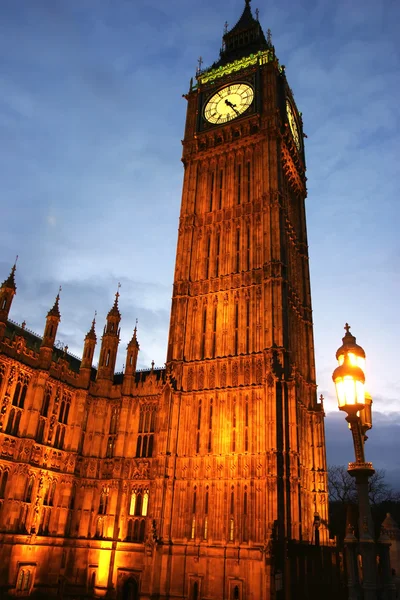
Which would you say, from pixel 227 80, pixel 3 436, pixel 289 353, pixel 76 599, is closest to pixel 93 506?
pixel 76 599

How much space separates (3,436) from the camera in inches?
1346

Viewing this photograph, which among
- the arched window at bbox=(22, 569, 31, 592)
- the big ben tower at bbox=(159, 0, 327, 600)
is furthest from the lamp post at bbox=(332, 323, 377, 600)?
the arched window at bbox=(22, 569, 31, 592)

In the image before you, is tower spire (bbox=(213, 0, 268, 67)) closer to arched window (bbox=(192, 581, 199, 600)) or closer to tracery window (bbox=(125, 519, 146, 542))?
tracery window (bbox=(125, 519, 146, 542))

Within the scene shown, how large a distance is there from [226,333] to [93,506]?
56.7 feet

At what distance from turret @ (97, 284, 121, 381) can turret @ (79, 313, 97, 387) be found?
115cm

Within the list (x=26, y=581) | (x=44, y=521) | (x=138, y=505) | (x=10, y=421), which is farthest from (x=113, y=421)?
(x=26, y=581)

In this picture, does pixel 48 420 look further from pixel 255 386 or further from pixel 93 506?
pixel 255 386

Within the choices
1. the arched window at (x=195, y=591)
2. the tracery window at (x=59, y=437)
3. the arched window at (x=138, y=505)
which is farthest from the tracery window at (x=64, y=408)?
the arched window at (x=195, y=591)

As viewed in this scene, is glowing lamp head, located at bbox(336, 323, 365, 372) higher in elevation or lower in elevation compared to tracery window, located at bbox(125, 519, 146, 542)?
higher

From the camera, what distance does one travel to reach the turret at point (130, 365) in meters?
43.4

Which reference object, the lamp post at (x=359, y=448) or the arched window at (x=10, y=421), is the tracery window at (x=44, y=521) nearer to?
the arched window at (x=10, y=421)

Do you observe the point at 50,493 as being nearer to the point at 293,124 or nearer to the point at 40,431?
the point at 40,431

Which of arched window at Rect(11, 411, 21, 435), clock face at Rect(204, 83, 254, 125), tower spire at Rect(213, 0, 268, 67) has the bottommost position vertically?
arched window at Rect(11, 411, 21, 435)

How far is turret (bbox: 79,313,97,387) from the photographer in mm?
42844
